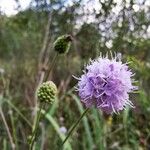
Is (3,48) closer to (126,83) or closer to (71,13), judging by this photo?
(71,13)

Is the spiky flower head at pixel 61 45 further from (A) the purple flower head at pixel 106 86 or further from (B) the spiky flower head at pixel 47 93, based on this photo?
(A) the purple flower head at pixel 106 86

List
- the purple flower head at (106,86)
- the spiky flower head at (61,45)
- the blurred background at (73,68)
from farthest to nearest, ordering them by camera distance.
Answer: the blurred background at (73,68) < the spiky flower head at (61,45) < the purple flower head at (106,86)

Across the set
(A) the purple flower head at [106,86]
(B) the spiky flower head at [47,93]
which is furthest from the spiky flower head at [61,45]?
(A) the purple flower head at [106,86]

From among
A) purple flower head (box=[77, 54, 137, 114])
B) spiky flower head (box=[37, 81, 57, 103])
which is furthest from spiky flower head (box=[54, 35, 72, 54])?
purple flower head (box=[77, 54, 137, 114])

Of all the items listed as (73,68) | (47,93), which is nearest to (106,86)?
(47,93)

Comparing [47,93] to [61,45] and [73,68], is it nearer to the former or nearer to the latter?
[61,45]
